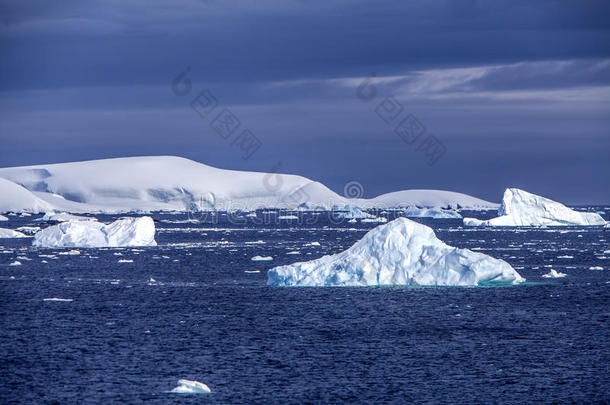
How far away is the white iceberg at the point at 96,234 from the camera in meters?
61.4

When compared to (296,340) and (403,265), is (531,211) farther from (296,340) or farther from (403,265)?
(296,340)

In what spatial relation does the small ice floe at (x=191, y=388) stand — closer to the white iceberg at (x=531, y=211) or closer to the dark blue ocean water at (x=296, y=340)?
the dark blue ocean water at (x=296, y=340)

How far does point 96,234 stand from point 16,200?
8557 centimetres

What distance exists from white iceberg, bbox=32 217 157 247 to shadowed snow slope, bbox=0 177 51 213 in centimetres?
8249

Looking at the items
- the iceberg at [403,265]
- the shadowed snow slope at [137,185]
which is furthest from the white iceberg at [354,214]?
the iceberg at [403,265]

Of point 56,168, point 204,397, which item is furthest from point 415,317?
point 56,168

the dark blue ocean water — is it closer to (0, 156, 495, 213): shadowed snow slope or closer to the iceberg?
the iceberg

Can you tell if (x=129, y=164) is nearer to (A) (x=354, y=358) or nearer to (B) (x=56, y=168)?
(B) (x=56, y=168)

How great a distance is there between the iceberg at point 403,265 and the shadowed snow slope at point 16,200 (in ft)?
376

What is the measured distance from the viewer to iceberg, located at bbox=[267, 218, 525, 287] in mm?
33531

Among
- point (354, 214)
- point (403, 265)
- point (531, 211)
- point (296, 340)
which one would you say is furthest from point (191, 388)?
point (354, 214)

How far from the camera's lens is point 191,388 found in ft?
56.1

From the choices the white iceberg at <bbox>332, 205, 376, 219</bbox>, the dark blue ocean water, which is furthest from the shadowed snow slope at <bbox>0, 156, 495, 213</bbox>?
the dark blue ocean water

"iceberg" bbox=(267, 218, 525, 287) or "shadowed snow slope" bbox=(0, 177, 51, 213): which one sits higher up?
"shadowed snow slope" bbox=(0, 177, 51, 213)
